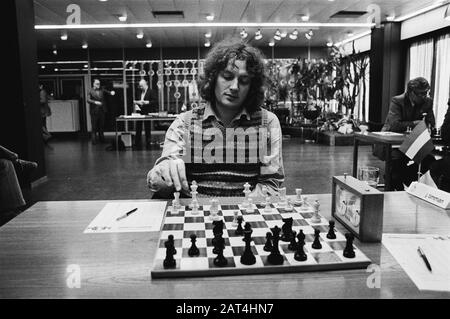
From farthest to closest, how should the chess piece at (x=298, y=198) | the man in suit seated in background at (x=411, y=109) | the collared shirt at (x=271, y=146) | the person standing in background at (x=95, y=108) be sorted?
the person standing in background at (x=95, y=108)
the man in suit seated in background at (x=411, y=109)
the collared shirt at (x=271, y=146)
the chess piece at (x=298, y=198)

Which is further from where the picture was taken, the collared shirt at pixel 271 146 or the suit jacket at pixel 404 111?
the suit jacket at pixel 404 111

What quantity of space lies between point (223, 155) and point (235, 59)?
47 cm

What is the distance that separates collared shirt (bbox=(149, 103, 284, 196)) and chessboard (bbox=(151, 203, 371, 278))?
1.34ft

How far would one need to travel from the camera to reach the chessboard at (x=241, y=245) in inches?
35.6

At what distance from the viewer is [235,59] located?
1.93m

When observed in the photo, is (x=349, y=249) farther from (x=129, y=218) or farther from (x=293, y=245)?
(x=129, y=218)

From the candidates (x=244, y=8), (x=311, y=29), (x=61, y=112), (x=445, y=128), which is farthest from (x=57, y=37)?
(x=445, y=128)

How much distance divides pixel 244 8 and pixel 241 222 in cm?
819

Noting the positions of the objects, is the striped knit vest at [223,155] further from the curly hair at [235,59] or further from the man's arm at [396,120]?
the man's arm at [396,120]

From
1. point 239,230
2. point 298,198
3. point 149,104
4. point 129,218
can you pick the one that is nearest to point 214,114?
point 298,198

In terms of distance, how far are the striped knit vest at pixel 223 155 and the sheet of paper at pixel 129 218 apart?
38 cm

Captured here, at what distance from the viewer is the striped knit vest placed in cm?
186

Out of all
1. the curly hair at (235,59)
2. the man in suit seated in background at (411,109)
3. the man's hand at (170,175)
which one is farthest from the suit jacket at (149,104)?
the man's hand at (170,175)

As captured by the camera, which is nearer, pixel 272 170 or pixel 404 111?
pixel 272 170
